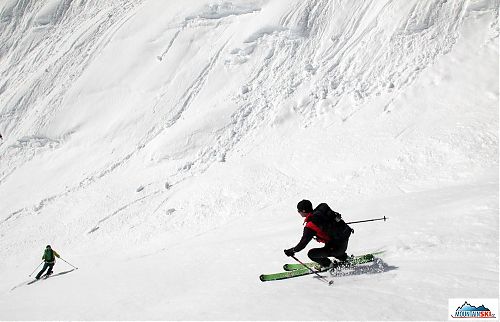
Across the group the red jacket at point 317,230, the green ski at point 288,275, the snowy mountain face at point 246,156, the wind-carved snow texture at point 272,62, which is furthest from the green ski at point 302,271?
the wind-carved snow texture at point 272,62

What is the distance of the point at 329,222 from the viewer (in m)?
7.14

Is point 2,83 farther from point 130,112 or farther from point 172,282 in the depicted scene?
point 172,282

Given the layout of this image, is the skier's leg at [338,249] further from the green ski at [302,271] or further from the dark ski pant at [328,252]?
the green ski at [302,271]

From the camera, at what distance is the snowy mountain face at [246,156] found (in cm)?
805

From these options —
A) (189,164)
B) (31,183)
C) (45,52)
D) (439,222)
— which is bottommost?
(31,183)

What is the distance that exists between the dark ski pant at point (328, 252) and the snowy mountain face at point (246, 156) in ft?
1.59

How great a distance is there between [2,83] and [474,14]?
33011mm

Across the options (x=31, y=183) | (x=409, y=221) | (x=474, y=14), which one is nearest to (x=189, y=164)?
(x=31, y=183)

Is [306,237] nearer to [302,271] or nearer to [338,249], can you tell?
[338,249]

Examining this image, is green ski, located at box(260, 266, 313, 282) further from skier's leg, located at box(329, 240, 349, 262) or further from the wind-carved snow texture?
the wind-carved snow texture

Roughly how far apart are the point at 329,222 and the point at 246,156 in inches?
522

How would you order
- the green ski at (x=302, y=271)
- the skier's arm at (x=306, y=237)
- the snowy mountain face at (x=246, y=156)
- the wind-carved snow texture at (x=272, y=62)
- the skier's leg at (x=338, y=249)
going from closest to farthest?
1. the skier's arm at (x=306, y=237)
2. the skier's leg at (x=338, y=249)
3. the green ski at (x=302, y=271)
4. the snowy mountain face at (x=246, y=156)
5. the wind-carved snow texture at (x=272, y=62)

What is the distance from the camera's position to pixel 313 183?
17.1 metres

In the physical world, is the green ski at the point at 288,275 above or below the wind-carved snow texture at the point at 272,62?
below
